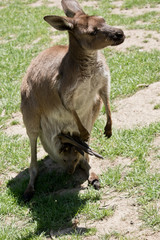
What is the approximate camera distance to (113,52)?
7570 mm

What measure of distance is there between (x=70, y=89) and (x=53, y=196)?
53.3 inches

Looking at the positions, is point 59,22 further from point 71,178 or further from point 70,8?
point 71,178

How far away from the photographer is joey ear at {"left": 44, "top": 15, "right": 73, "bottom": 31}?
353 cm

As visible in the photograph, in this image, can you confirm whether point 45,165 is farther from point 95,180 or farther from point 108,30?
point 108,30

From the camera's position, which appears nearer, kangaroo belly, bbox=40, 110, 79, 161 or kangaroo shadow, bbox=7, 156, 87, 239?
kangaroo shadow, bbox=7, 156, 87, 239

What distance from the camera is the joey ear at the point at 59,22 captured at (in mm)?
3535

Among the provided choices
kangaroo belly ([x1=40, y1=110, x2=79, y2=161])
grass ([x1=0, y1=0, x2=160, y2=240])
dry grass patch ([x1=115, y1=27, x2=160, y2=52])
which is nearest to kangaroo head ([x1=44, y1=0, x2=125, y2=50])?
kangaroo belly ([x1=40, y1=110, x2=79, y2=161])

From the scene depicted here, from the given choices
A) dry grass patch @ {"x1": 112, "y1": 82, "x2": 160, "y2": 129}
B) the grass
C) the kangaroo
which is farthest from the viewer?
dry grass patch @ {"x1": 112, "y1": 82, "x2": 160, "y2": 129}

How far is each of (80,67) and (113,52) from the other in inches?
153

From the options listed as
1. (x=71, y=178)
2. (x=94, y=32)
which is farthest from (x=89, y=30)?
(x=71, y=178)

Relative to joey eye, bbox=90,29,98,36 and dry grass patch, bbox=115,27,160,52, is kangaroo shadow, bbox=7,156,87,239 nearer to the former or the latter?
joey eye, bbox=90,29,98,36

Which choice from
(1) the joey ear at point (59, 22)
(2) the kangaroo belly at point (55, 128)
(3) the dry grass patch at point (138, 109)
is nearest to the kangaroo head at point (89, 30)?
(1) the joey ear at point (59, 22)

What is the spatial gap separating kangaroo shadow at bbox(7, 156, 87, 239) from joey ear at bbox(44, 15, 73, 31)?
190cm

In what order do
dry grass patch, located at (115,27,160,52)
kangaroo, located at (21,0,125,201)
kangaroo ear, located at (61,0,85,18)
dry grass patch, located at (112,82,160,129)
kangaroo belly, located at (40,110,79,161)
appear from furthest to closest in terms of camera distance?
dry grass patch, located at (115,27,160,52), dry grass patch, located at (112,82,160,129), kangaroo belly, located at (40,110,79,161), kangaroo ear, located at (61,0,85,18), kangaroo, located at (21,0,125,201)
